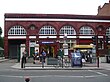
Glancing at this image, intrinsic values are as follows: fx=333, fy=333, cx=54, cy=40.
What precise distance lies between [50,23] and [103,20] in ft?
44.7

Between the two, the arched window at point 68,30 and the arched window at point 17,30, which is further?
the arched window at point 68,30

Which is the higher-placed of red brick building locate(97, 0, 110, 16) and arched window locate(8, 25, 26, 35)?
red brick building locate(97, 0, 110, 16)

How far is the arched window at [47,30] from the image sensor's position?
268ft

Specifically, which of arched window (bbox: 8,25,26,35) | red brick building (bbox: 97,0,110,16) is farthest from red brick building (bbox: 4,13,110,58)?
red brick building (bbox: 97,0,110,16)

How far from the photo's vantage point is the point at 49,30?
82.2m

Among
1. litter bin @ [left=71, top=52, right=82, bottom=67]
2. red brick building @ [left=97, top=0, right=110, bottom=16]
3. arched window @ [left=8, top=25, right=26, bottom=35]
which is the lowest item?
litter bin @ [left=71, top=52, right=82, bottom=67]

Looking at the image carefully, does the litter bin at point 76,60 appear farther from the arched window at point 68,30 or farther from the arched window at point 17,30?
the arched window at point 68,30

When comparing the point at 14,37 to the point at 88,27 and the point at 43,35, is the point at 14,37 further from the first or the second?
the point at 88,27

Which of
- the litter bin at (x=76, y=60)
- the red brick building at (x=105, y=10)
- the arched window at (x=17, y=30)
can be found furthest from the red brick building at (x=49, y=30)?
the litter bin at (x=76, y=60)

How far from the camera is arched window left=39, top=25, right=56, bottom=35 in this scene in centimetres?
8162

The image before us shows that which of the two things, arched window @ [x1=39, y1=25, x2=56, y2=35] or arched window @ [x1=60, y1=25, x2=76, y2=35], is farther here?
arched window @ [x1=60, y1=25, x2=76, y2=35]

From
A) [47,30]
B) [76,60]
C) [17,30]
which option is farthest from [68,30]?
[76,60]

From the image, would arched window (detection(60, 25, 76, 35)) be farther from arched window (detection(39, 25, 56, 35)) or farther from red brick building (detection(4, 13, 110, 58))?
arched window (detection(39, 25, 56, 35))

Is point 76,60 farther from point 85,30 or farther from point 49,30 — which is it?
point 85,30
